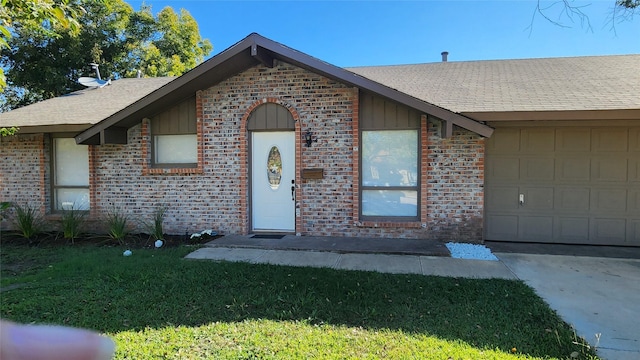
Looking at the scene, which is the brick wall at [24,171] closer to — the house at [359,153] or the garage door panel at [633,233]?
the house at [359,153]

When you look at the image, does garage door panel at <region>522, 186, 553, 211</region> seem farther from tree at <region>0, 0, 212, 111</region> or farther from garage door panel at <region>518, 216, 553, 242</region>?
tree at <region>0, 0, 212, 111</region>

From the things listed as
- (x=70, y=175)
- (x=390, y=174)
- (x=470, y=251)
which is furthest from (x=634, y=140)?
(x=70, y=175)

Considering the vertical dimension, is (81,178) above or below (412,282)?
above

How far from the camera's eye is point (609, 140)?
7004 millimetres

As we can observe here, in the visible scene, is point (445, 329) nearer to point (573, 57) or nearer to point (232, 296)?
point (232, 296)

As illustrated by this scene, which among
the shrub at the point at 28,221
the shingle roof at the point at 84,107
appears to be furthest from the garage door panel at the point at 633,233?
the shrub at the point at 28,221

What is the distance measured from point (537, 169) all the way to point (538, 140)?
1.86 ft

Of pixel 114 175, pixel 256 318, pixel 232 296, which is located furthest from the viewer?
pixel 114 175

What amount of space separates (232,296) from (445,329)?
2.42 metres

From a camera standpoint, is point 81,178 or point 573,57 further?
point 573,57

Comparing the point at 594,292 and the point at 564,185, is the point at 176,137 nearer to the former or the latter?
the point at 594,292

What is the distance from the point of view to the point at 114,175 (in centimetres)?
851

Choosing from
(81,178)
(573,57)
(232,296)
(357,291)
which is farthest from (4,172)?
(573,57)

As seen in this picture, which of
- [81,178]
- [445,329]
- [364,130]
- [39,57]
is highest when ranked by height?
[39,57]
